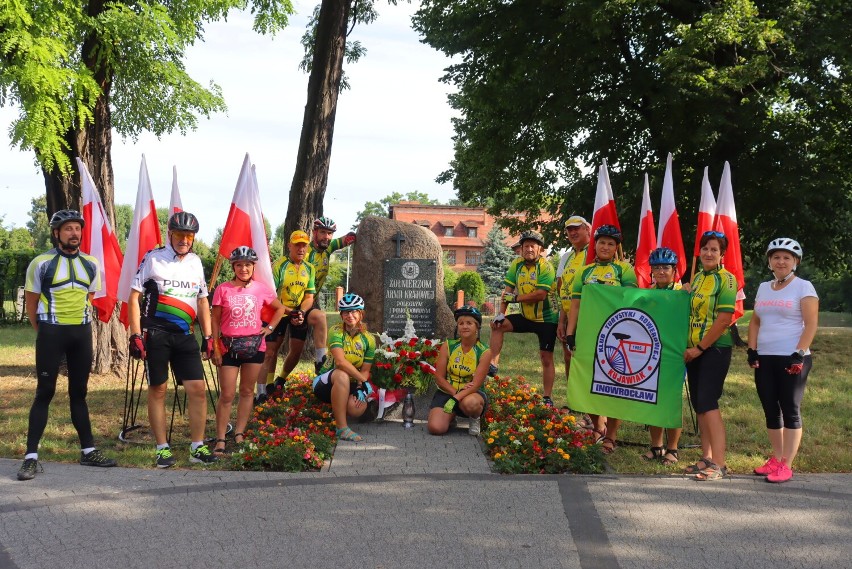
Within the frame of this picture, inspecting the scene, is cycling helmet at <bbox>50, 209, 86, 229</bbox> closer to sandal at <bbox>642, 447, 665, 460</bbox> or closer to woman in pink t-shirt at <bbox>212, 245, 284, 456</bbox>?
woman in pink t-shirt at <bbox>212, 245, 284, 456</bbox>

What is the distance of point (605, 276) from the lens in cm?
756

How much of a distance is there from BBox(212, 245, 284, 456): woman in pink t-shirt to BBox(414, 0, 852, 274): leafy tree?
38.0 ft

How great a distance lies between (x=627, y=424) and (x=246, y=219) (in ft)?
15.6

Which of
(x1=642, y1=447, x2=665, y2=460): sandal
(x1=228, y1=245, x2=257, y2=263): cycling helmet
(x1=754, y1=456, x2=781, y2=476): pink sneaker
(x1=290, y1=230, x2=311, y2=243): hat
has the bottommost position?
(x1=642, y1=447, x2=665, y2=460): sandal

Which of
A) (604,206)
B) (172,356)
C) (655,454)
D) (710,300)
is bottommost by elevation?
(655,454)

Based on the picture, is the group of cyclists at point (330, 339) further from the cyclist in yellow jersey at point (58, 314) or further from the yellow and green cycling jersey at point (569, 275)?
the yellow and green cycling jersey at point (569, 275)

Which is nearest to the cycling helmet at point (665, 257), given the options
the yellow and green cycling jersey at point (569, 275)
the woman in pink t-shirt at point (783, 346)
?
the woman in pink t-shirt at point (783, 346)

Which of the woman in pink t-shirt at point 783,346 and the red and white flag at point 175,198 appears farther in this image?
the red and white flag at point 175,198

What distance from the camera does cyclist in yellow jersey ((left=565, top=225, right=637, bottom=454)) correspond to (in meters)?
7.47

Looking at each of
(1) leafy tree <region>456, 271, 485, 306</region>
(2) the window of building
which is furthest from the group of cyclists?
(2) the window of building

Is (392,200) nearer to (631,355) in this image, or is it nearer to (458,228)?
(458,228)

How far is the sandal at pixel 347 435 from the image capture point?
7754 millimetres

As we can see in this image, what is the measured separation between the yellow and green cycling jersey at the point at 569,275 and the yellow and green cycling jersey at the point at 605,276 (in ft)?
1.44

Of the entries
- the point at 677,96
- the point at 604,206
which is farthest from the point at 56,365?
the point at 677,96
